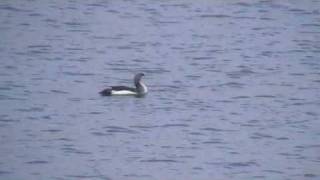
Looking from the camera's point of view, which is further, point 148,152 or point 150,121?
point 150,121

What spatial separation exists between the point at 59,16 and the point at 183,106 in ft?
31.6

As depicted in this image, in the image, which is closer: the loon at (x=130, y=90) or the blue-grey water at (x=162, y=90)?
the blue-grey water at (x=162, y=90)

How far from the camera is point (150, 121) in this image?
23156 millimetres

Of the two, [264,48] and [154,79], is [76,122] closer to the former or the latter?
[154,79]

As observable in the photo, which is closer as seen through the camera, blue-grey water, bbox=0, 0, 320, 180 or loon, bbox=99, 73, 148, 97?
blue-grey water, bbox=0, 0, 320, 180

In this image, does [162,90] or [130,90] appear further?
[162,90]

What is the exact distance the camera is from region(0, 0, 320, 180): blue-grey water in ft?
66.4

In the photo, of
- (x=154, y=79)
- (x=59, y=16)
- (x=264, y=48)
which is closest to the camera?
(x=154, y=79)

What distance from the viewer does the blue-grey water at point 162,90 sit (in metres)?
20.2

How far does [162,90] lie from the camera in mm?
25812

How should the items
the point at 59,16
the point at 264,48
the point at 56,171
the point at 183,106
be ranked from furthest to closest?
the point at 59,16 < the point at 264,48 < the point at 183,106 < the point at 56,171

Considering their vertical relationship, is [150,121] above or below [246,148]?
above

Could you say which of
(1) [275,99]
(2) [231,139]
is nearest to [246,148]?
(2) [231,139]

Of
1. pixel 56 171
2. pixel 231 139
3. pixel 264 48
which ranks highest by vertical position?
pixel 264 48
